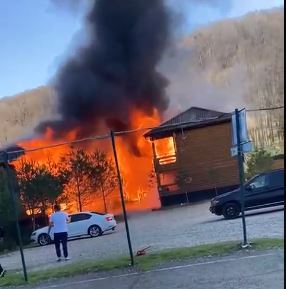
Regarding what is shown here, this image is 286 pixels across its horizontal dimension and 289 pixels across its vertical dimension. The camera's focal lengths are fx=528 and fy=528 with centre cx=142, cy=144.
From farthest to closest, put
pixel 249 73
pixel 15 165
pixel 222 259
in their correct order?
pixel 249 73
pixel 15 165
pixel 222 259

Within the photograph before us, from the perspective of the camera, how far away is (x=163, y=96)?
46.3 m

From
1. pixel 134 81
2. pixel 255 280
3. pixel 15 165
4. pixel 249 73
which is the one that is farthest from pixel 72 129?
pixel 249 73

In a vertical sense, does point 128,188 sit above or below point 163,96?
below

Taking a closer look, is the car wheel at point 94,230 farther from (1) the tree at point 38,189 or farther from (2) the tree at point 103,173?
(2) the tree at point 103,173

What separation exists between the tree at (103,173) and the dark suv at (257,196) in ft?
58.0

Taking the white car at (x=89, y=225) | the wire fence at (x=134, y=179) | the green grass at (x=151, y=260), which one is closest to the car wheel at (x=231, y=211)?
the white car at (x=89, y=225)

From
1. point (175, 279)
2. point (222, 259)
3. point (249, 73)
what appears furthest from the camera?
point (249, 73)

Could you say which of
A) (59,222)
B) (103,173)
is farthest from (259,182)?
(103,173)

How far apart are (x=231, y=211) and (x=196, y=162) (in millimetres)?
19995

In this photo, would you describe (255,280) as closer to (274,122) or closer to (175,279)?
(175,279)

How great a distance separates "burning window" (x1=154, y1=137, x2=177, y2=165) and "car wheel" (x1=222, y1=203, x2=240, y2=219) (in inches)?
792

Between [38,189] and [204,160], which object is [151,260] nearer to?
[38,189]

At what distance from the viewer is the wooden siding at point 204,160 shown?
3700cm

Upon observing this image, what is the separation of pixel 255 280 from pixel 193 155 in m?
31.8
